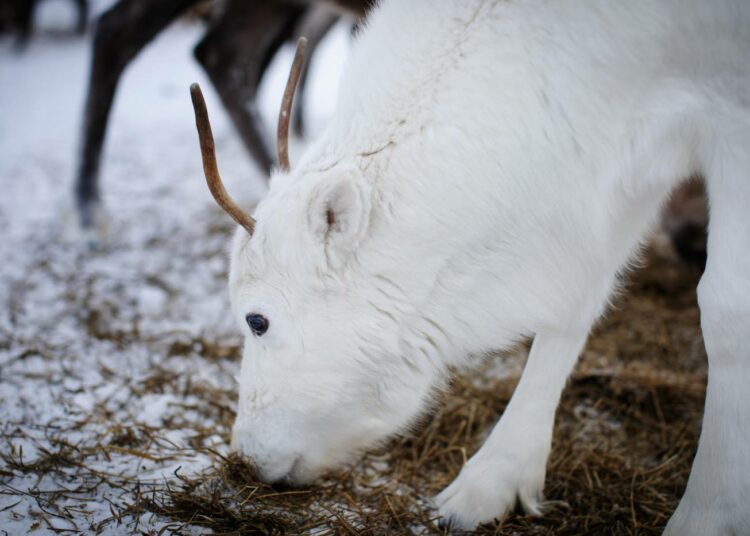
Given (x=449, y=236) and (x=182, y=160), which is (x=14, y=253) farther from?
(x=449, y=236)

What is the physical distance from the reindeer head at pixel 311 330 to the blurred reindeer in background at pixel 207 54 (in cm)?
213

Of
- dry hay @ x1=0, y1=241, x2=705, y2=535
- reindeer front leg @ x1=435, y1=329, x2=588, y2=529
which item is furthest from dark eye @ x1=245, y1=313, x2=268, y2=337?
reindeer front leg @ x1=435, y1=329, x2=588, y2=529

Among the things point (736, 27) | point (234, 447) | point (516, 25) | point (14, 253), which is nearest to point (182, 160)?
point (14, 253)

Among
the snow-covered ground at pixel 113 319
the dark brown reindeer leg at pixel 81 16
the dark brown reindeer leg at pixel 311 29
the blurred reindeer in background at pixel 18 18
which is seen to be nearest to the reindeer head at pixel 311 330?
the snow-covered ground at pixel 113 319

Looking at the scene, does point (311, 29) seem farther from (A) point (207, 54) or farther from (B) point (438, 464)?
(B) point (438, 464)

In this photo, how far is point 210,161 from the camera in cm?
177

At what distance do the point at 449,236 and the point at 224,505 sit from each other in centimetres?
101

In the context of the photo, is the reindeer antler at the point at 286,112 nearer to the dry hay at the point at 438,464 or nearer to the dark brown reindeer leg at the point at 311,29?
the dry hay at the point at 438,464

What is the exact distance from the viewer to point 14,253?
3.89 meters

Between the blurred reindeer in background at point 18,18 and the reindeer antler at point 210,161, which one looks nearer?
the reindeer antler at point 210,161

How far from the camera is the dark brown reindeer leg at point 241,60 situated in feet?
13.3

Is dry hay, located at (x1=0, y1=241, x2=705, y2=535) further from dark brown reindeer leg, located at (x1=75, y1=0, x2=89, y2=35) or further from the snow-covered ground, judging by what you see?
dark brown reindeer leg, located at (x1=75, y1=0, x2=89, y2=35)

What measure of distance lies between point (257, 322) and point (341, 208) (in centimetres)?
42

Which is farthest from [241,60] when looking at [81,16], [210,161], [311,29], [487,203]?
[81,16]
